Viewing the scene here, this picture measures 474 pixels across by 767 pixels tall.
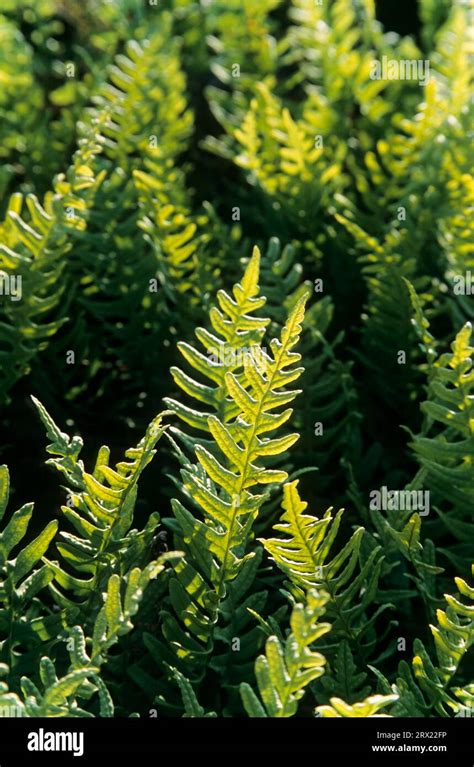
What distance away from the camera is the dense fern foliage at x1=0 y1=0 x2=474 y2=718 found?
45.9 inches

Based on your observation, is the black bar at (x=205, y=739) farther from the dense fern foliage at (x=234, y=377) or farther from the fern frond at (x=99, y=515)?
the fern frond at (x=99, y=515)

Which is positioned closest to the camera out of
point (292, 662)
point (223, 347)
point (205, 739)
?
point (292, 662)

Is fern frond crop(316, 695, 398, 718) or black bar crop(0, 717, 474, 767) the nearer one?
fern frond crop(316, 695, 398, 718)

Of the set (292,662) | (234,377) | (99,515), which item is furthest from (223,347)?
(292,662)

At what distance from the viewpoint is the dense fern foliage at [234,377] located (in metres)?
1.17

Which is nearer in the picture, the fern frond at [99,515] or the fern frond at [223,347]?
the fern frond at [99,515]

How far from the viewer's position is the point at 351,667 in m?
1.20

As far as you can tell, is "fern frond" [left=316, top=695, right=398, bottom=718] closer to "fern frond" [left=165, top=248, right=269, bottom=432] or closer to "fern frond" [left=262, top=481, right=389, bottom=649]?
"fern frond" [left=262, top=481, right=389, bottom=649]

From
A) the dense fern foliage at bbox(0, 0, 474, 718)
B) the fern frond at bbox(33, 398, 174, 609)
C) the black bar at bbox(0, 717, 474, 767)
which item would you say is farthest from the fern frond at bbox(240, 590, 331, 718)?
the fern frond at bbox(33, 398, 174, 609)

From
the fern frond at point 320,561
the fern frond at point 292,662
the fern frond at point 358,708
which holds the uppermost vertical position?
the fern frond at point 320,561

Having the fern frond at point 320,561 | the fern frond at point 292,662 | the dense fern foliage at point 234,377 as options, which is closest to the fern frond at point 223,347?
the dense fern foliage at point 234,377

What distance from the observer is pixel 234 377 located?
1.17 m

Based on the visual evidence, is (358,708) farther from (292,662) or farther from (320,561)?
(320,561)

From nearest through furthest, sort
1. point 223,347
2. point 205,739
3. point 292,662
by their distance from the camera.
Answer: point 292,662
point 205,739
point 223,347
